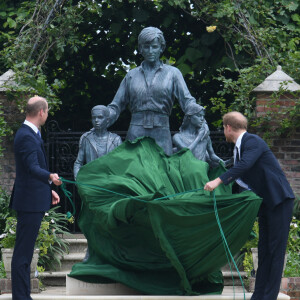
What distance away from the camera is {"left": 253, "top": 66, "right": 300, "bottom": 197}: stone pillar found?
9.83 metres

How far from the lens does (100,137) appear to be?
7992 mm

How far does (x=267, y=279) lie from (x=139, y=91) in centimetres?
240

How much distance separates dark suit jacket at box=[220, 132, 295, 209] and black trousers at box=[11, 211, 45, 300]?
151 centimetres

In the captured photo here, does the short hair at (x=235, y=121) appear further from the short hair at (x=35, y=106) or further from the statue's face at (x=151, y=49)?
the statue's face at (x=151, y=49)

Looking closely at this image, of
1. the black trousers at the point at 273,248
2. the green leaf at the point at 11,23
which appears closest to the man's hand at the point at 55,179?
the black trousers at the point at 273,248

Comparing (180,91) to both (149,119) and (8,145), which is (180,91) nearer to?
(149,119)

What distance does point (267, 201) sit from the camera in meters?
5.99

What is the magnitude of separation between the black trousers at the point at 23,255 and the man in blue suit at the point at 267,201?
1502mm

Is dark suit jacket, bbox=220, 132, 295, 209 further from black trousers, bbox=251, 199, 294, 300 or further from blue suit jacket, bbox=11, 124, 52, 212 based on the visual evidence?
blue suit jacket, bbox=11, 124, 52, 212

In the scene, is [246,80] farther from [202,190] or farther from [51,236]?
[202,190]

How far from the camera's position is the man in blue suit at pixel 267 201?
5.91 meters

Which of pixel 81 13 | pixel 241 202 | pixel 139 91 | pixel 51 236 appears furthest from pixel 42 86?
pixel 241 202

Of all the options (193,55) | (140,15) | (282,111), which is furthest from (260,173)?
(140,15)

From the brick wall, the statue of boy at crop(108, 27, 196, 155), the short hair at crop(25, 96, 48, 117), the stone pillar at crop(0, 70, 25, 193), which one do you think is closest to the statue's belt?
the statue of boy at crop(108, 27, 196, 155)
